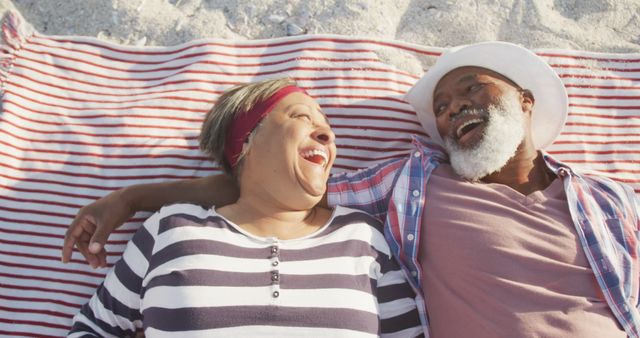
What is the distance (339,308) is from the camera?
2.12 metres

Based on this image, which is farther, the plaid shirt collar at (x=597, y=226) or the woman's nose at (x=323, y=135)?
the woman's nose at (x=323, y=135)

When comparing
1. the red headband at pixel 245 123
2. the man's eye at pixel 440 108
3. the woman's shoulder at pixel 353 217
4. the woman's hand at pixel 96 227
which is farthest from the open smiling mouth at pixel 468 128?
the woman's hand at pixel 96 227

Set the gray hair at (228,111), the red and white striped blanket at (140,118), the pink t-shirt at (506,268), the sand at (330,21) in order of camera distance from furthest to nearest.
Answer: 1. the sand at (330,21)
2. the red and white striped blanket at (140,118)
3. the gray hair at (228,111)
4. the pink t-shirt at (506,268)

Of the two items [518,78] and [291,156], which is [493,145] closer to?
[518,78]

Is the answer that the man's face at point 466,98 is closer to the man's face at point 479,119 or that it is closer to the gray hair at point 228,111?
the man's face at point 479,119

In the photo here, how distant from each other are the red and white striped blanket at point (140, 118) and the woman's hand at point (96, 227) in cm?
27

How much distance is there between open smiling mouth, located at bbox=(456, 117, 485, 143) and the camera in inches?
101

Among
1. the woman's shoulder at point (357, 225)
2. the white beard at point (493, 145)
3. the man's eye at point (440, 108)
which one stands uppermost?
the man's eye at point (440, 108)

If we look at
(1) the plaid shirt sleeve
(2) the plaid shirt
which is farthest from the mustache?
(1) the plaid shirt sleeve

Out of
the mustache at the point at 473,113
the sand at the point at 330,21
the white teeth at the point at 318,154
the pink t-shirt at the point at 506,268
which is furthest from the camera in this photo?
the sand at the point at 330,21

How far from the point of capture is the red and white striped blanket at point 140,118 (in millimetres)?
2789

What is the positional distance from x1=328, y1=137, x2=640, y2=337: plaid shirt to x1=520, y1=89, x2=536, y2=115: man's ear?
0.80 ft

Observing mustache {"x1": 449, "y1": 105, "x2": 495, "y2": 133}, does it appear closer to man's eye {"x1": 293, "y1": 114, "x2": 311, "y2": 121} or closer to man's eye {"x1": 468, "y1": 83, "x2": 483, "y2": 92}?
man's eye {"x1": 468, "y1": 83, "x2": 483, "y2": 92}

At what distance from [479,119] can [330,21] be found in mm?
1235
